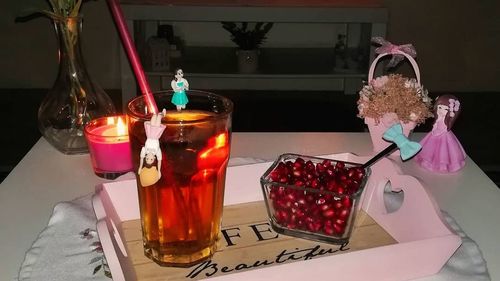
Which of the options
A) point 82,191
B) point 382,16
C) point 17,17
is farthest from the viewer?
point 17,17

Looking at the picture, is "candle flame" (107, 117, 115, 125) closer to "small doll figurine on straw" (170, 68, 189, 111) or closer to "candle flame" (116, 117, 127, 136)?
"candle flame" (116, 117, 127, 136)

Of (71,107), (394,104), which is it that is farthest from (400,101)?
(71,107)

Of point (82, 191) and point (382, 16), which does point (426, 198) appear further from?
point (382, 16)

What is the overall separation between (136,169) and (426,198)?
0.32 m

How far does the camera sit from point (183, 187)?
0.59 m

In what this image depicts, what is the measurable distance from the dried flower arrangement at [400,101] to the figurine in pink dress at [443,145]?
0.02 m

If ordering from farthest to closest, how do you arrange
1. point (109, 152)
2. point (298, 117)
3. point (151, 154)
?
1. point (298, 117)
2. point (109, 152)
3. point (151, 154)

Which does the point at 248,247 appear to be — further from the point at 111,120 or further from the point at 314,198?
the point at 111,120

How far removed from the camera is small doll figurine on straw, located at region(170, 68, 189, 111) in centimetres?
62

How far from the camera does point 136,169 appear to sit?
60cm

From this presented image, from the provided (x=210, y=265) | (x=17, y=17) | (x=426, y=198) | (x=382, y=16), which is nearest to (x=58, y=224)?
(x=210, y=265)

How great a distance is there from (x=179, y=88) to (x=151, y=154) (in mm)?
111

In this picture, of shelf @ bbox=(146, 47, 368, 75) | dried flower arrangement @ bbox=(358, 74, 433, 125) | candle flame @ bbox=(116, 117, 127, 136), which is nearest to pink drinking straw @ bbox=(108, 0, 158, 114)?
candle flame @ bbox=(116, 117, 127, 136)

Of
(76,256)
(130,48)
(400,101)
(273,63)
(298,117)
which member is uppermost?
(130,48)
